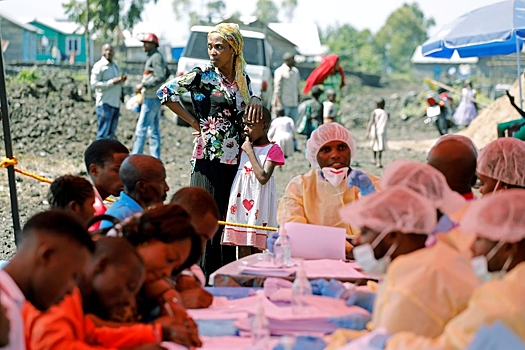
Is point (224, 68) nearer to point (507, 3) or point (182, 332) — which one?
point (182, 332)

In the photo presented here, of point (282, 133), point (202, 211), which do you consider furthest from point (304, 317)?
point (282, 133)

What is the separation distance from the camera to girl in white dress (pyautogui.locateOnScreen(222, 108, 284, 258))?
6.72m

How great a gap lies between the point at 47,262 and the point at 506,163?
291cm

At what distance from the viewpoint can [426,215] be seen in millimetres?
3309

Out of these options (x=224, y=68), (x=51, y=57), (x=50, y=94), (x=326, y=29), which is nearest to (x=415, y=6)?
(x=326, y=29)

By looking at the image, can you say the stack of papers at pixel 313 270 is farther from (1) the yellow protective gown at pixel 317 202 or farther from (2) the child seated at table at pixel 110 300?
(2) the child seated at table at pixel 110 300

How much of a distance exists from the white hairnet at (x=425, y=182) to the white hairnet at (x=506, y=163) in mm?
1437

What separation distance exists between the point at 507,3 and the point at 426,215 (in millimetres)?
9092

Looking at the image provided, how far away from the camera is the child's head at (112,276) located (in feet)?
10.7

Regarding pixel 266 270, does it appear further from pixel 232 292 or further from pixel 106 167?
pixel 106 167

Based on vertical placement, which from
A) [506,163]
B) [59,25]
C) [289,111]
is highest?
[59,25]

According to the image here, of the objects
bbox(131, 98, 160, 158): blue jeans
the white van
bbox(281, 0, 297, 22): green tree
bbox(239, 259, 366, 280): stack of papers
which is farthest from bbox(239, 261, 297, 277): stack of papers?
bbox(281, 0, 297, 22): green tree

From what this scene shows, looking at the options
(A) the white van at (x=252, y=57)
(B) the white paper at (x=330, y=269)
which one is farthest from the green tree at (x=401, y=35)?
(B) the white paper at (x=330, y=269)

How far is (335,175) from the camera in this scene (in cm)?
578
